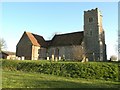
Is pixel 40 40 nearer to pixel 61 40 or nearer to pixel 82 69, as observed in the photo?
pixel 61 40

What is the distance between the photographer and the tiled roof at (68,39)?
58750mm

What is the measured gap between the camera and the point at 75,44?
5772 centimetres

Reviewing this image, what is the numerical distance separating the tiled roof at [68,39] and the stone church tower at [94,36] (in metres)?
2.14

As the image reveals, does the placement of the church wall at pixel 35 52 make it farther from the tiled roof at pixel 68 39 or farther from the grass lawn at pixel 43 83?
the grass lawn at pixel 43 83

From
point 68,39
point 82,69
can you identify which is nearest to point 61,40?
point 68,39

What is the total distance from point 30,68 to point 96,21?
3474 centimetres

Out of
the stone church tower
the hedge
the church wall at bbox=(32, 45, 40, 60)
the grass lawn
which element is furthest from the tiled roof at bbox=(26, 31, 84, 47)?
the grass lawn

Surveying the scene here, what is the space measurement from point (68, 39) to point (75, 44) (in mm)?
4054

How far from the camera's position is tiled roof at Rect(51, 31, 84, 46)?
58.8m

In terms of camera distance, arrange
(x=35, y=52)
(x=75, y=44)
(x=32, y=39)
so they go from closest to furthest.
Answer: (x=75, y=44)
(x=35, y=52)
(x=32, y=39)

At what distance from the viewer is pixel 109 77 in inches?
1008

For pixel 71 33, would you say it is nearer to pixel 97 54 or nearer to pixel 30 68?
pixel 97 54

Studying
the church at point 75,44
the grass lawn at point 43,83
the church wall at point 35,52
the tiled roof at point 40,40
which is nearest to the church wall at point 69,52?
the church at point 75,44

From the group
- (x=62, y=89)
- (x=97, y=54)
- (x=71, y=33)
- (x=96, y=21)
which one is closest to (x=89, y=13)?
(x=96, y=21)
